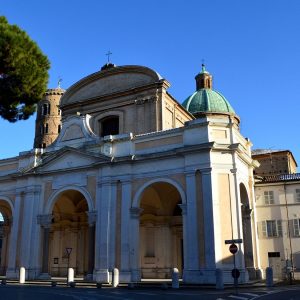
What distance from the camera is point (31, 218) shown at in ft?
82.4

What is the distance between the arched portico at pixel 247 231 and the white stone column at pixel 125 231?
6.26 metres

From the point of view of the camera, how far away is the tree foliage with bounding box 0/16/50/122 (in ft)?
43.0

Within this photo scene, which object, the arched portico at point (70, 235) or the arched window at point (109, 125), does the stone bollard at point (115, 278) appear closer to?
the arched portico at point (70, 235)

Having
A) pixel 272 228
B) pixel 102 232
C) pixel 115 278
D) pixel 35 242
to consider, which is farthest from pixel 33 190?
pixel 272 228

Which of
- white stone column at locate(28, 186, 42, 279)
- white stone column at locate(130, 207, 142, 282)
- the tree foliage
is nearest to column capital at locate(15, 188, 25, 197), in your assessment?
white stone column at locate(28, 186, 42, 279)

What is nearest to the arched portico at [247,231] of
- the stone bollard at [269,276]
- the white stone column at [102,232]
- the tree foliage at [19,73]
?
the stone bollard at [269,276]

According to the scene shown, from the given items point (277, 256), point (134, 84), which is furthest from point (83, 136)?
point (277, 256)

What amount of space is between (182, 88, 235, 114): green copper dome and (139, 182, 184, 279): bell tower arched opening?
1465 centimetres

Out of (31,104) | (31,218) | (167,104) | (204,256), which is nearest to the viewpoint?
(31,104)

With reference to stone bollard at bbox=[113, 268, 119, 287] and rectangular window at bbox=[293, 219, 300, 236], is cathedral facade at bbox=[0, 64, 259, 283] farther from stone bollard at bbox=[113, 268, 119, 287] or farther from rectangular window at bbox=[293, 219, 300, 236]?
rectangular window at bbox=[293, 219, 300, 236]

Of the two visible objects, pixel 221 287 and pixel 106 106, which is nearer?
pixel 221 287

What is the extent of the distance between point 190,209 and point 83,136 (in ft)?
27.5

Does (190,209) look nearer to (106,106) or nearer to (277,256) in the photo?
(277,256)

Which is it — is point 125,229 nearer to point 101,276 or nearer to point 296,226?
point 101,276
